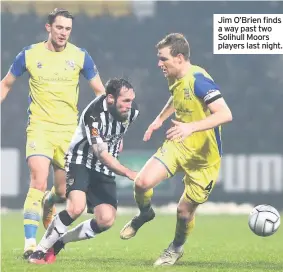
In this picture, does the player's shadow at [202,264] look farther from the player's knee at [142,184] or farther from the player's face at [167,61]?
the player's face at [167,61]

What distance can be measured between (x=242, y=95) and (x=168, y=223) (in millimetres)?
5066

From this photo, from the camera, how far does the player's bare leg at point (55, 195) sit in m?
11.0

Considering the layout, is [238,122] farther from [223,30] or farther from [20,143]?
[223,30]

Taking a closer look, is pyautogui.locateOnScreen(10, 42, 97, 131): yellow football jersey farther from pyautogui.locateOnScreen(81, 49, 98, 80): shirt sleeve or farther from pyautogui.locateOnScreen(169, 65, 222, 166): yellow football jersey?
pyautogui.locateOnScreen(169, 65, 222, 166): yellow football jersey

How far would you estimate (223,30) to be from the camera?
12258mm

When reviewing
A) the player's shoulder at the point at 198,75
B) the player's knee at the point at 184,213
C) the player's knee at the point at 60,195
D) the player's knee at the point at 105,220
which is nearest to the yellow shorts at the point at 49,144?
the player's knee at the point at 60,195

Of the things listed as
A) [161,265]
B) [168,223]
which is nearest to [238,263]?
[161,265]

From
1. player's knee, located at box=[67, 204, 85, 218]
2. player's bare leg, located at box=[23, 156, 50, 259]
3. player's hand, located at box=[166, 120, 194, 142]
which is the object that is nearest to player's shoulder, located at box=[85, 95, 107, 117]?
player's knee, located at box=[67, 204, 85, 218]

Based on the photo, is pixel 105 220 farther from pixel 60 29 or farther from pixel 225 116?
pixel 60 29

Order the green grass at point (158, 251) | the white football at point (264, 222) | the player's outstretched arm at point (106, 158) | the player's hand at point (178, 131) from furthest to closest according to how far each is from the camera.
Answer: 1. the white football at point (264, 222)
2. the green grass at point (158, 251)
3. the player's outstretched arm at point (106, 158)
4. the player's hand at point (178, 131)

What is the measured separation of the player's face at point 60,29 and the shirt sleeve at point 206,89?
1.86 meters

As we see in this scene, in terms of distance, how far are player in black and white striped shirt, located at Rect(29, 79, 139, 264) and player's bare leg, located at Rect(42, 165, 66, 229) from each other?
4.67 feet

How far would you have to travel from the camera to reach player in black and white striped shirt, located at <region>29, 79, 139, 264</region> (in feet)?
30.3

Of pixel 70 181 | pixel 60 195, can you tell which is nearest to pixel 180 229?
pixel 70 181
